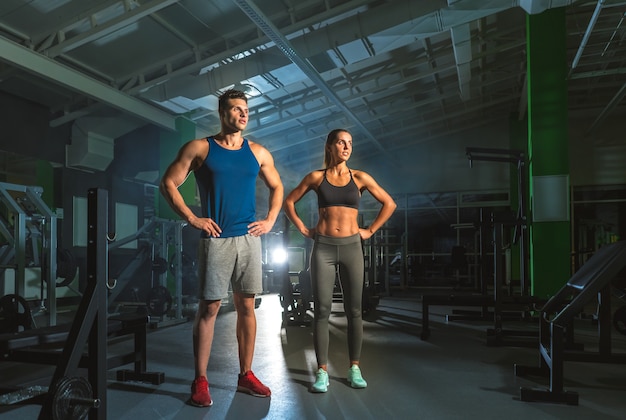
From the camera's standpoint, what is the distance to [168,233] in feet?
19.9

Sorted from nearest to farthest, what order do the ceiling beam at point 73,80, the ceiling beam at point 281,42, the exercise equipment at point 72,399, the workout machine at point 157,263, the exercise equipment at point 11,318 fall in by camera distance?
the exercise equipment at point 72,399, the exercise equipment at point 11,318, the ceiling beam at point 281,42, the ceiling beam at point 73,80, the workout machine at point 157,263

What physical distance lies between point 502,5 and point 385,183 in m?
7.72

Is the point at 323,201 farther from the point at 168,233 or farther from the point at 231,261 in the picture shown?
the point at 168,233

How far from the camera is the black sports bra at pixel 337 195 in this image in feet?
8.68

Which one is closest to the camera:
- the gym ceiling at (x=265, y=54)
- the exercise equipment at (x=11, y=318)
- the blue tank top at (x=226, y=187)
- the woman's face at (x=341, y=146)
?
the blue tank top at (x=226, y=187)

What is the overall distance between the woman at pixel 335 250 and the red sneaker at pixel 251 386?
0.26 metres

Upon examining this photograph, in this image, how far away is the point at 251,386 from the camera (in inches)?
100

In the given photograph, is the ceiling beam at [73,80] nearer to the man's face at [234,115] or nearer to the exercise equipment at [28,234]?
the exercise equipment at [28,234]

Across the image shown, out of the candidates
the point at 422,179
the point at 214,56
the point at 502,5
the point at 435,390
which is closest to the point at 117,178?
the point at 214,56

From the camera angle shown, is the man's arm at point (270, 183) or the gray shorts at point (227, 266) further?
the man's arm at point (270, 183)

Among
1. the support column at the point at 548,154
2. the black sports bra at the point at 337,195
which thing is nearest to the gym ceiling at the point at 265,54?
the support column at the point at 548,154

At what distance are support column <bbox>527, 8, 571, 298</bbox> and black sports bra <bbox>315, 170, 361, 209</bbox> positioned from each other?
3.79 metres

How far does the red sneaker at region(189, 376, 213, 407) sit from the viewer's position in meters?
2.37

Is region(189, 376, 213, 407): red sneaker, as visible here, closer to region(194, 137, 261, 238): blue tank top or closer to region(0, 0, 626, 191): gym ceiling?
region(194, 137, 261, 238): blue tank top
